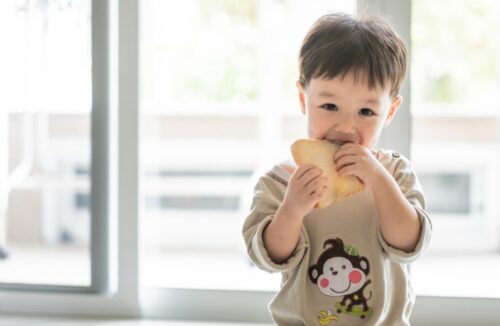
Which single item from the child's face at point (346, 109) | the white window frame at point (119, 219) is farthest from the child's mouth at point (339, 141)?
the white window frame at point (119, 219)

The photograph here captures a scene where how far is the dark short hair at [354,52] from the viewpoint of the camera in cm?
100

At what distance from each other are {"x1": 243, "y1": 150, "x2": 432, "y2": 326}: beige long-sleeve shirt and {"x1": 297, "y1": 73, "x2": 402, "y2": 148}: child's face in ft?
0.33

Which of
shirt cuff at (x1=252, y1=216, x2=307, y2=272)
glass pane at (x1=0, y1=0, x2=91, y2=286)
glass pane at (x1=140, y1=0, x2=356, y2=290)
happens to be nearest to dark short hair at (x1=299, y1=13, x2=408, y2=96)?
shirt cuff at (x1=252, y1=216, x2=307, y2=272)

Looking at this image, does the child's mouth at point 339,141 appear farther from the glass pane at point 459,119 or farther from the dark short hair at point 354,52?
the glass pane at point 459,119

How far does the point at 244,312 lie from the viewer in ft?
4.60

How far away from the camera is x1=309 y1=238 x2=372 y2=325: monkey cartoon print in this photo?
40.9 inches

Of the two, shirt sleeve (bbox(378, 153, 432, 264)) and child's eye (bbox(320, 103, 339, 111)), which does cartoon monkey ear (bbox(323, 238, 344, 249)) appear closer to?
shirt sleeve (bbox(378, 153, 432, 264))

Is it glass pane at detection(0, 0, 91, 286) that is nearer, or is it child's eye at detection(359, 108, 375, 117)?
child's eye at detection(359, 108, 375, 117)

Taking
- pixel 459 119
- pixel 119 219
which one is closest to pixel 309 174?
pixel 119 219

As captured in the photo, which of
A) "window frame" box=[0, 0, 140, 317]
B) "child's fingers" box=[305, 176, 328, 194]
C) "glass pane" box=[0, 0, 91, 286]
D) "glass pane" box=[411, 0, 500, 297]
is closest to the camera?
"child's fingers" box=[305, 176, 328, 194]

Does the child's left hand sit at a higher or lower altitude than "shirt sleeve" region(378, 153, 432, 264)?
higher

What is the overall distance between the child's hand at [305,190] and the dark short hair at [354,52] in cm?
15

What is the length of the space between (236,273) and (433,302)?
1.37m

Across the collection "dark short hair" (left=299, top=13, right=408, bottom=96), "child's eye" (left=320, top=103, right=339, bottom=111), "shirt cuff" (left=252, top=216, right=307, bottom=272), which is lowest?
"shirt cuff" (left=252, top=216, right=307, bottom=272)
